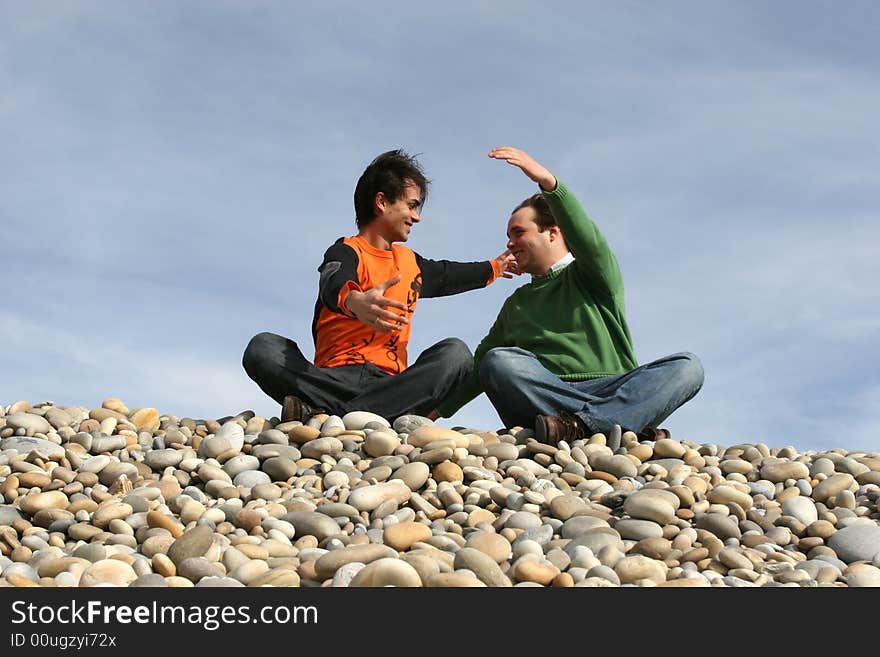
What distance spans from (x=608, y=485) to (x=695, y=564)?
31.0 inches

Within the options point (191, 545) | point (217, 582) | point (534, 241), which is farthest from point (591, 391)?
point (217, 582)

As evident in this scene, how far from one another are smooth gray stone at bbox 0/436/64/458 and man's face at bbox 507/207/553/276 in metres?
2.33

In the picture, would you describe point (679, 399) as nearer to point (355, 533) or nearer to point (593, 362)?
point (593, 362)

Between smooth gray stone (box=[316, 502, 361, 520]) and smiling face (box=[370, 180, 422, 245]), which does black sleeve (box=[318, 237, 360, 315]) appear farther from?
smooth gray stone (box=[316, 502, 361, 520])

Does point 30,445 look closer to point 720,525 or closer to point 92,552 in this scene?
point 92,552

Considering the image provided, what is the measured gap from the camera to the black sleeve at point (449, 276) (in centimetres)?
560

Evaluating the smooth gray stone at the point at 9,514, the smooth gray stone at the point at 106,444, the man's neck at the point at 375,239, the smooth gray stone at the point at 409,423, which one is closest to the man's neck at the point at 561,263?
the man's neck at the point at 375,239

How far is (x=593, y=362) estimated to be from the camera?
5.24 metres

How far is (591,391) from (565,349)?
253 mm

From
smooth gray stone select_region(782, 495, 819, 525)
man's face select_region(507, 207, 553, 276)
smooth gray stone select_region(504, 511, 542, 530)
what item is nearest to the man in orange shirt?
man's face select_region(507, 207, 553, 276)

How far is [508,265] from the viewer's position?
19.2 feet

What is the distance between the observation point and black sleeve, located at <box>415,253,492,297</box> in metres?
5.60

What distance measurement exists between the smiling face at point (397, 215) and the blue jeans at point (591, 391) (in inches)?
30.8
